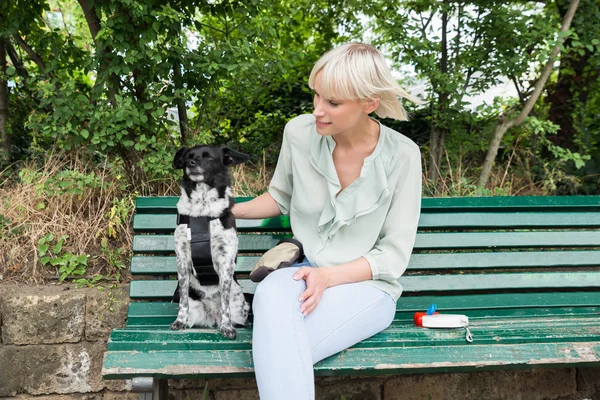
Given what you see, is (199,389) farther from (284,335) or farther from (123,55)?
(123,55)

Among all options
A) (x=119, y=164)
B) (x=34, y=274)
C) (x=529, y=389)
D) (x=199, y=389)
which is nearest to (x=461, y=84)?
(x=529, y=389)

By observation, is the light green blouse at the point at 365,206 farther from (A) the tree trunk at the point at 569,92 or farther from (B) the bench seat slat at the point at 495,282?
(A) the tree trunk at the point at 569,92

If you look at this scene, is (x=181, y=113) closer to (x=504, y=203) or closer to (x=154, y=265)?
(x=154, y=265)

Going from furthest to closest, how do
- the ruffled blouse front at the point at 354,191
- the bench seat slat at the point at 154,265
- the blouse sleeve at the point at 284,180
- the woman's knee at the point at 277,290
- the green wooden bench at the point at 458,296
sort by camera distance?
1. the bench seat slat at the point at 154,265
2. the blouse sleeve at the point at 284,180
3. the ruffled blouse front at the point at 354,191
4. the green wooden bench at the point at 458,296
5. the woman's knee at the point at 277,290

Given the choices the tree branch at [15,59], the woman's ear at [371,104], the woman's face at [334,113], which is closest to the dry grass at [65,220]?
the tree branch at [15,59]

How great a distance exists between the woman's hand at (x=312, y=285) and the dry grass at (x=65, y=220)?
65.1 inches

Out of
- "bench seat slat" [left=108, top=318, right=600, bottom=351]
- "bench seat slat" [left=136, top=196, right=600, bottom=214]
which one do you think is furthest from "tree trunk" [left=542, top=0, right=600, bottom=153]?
"bench seat slat" [left=108, top=318, right=600, bottom=351]

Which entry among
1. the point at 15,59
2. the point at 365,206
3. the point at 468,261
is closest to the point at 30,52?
the point at 15,59

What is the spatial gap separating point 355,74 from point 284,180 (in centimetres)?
72

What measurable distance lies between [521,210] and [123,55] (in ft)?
8.74

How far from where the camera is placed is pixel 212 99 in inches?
193

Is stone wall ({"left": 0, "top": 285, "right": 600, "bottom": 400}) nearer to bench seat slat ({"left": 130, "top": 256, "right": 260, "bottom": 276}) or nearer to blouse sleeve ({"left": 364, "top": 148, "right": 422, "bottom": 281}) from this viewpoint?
bench seat slat ({"left": 130, "top": 256, "right": 260, "bottom": 276})

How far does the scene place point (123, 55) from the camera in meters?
4.13

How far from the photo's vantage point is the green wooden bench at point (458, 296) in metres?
2.66
